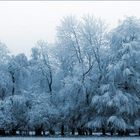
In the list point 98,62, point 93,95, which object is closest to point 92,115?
point 93,95

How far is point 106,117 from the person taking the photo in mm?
43781

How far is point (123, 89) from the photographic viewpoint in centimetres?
4422

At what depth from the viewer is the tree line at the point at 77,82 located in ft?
142

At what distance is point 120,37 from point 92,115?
9.09 metres

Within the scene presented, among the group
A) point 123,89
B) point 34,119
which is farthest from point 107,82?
point 34,119

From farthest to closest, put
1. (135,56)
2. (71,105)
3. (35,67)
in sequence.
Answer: (35,67), (71,105), (135,56)

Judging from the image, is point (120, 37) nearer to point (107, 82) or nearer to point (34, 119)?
point (107, 82)

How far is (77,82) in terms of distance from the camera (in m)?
45.7

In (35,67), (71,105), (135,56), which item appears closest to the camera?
(135,56)

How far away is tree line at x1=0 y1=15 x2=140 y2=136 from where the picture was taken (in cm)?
4328

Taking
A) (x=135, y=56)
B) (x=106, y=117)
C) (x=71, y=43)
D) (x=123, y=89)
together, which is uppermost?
(x=71, y=43)

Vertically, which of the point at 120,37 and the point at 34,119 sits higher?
the point at 120,37

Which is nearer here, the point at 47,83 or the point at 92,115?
the point at 92,115

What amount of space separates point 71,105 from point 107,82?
16.8 feet
